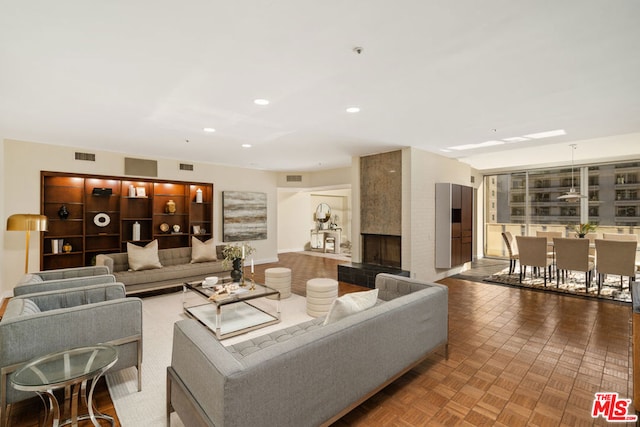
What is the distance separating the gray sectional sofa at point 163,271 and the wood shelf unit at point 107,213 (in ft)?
2.98

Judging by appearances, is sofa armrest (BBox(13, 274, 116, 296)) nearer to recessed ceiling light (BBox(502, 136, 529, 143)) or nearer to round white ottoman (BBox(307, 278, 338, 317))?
round white ottoman (BBox(307, 278, 338, 317))

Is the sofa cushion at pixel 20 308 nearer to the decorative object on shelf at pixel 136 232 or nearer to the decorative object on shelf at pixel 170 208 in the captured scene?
the decorative object on shelf at pixel 136 232

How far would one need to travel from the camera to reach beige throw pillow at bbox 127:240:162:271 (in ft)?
16.5

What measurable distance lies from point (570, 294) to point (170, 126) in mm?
7135

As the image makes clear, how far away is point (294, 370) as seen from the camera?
159 centimetres

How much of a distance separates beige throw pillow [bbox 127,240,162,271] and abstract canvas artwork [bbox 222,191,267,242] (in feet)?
7.52

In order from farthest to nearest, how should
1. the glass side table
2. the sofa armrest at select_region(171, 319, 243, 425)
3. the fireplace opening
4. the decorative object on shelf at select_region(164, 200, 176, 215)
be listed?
1. the decorative object on shelf at select_region(164, 200, 176, 215)
2. the fireplace opening
3. the glass side table
4. the sofa armrest at select_region(171, 319, 243, 425)

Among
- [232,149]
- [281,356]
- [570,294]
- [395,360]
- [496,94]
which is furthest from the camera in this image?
[232,149]

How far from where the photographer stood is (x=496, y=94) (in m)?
3.01

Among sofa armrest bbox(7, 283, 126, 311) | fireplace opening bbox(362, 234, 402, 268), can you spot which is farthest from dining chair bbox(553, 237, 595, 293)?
sofa armrest bbox(7, 283, 126, 311)

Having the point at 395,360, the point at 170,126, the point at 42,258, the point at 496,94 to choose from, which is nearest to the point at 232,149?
the point at 170,126

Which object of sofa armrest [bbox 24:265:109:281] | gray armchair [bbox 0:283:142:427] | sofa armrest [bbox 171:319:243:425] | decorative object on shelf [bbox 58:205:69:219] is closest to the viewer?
sofa armrest [bbox 171:319:243:425]

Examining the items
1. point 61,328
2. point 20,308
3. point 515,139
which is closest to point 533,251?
point 515,139

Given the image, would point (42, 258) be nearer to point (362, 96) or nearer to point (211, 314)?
point (211, 314)
